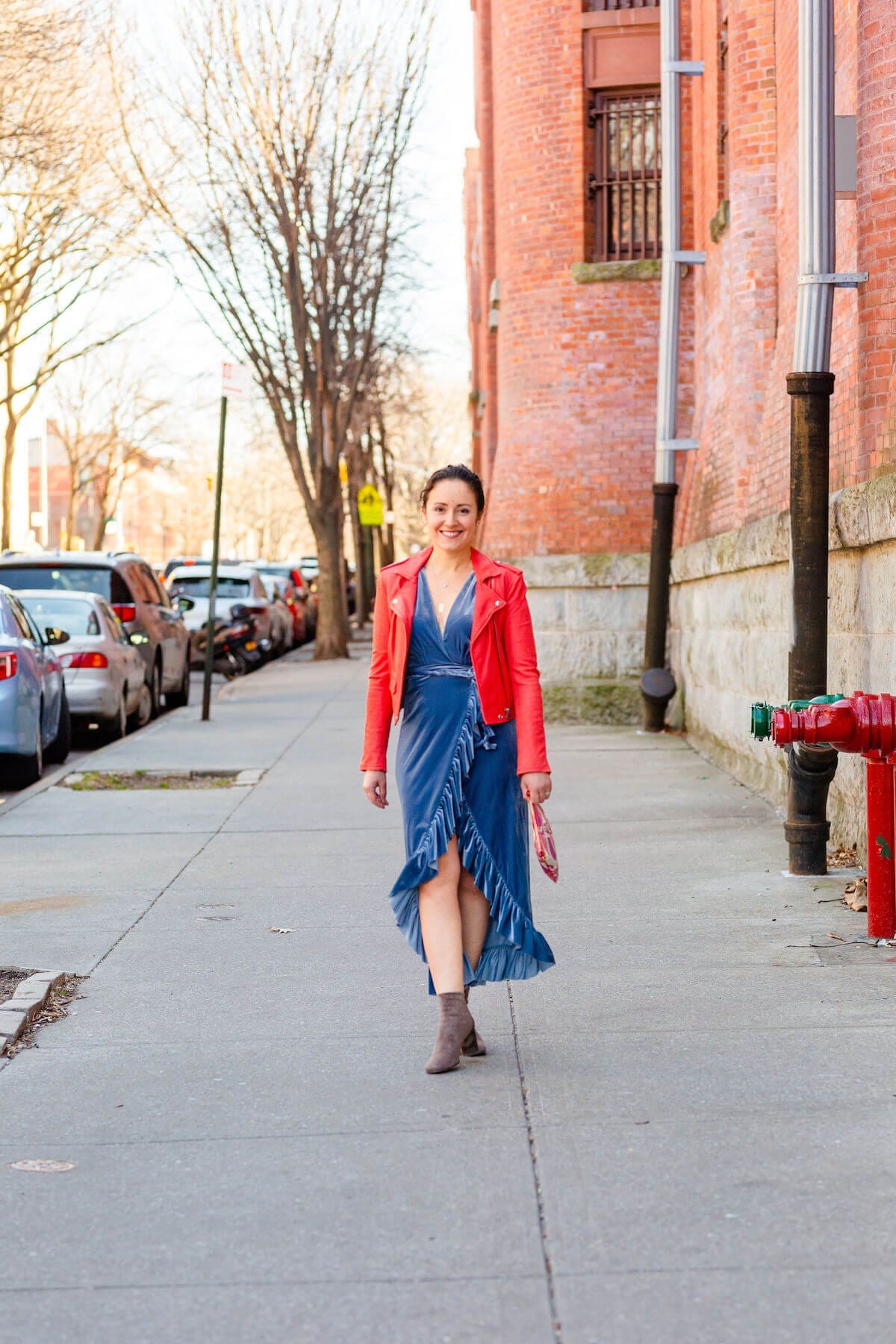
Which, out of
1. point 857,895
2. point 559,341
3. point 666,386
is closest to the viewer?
point 857,895

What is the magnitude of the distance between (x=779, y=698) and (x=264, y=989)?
5.03m

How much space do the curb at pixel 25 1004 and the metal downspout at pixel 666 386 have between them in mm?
9384

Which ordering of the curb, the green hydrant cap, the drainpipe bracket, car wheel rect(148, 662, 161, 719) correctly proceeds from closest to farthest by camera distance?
1. the curb
2. the green hydrant cap
3. the drainpipe bracket
4. car wheel rect(148, 662, 161, 719)

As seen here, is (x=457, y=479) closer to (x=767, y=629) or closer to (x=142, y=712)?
(x=767, y=629)

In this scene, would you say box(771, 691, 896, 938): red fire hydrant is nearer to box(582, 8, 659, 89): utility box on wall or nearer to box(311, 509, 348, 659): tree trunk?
box(582, 8, 659, 89): utility box on wall

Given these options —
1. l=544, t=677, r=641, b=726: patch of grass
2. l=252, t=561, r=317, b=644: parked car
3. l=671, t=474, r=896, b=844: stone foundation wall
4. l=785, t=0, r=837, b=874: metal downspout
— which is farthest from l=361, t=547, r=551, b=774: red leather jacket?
l=252, t=561, r=317, b=644: parked car

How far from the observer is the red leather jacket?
17.2 ft

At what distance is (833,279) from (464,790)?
12.8 feet

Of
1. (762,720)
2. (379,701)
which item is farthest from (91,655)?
(379,701)

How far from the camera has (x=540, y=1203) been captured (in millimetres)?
4047

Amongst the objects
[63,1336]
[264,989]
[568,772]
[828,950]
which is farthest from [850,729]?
[568,772]

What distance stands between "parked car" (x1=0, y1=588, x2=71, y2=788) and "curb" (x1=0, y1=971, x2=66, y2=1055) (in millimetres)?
6019

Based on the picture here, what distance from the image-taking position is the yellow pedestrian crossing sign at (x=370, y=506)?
37344 mm

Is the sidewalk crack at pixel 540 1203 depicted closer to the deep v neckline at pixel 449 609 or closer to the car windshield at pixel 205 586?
the deep v neckline at pixel 449 609
